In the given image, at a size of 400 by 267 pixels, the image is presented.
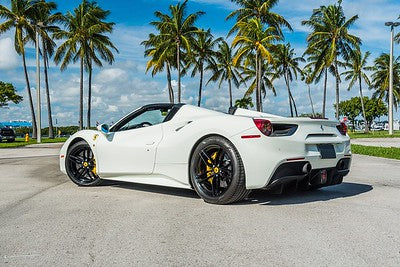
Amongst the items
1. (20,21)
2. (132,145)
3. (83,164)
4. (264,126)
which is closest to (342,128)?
(264,126)

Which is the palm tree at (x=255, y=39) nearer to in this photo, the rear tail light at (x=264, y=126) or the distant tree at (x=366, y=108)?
the rear tail light at (x=264, y=126)

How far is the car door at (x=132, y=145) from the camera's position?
16.5ft

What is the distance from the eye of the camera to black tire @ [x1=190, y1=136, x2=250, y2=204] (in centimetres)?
420

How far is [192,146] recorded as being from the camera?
15.1ft

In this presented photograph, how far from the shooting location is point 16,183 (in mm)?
6316

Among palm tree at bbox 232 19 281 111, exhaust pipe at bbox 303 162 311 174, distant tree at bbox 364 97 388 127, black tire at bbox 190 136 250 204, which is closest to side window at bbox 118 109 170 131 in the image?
black tire at bbox 190 136 250 204

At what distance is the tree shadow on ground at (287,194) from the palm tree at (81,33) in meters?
32.8

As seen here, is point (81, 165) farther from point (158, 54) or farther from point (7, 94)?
point (7, 94)

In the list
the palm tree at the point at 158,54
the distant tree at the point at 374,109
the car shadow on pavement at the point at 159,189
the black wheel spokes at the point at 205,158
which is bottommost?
the car shadow on pavement at the point at 159,189

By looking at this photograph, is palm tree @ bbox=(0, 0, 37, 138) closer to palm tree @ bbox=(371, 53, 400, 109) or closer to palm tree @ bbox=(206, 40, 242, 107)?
palm tree @ bbox=(206, 40, 242, 107)

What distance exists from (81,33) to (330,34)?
999 inches

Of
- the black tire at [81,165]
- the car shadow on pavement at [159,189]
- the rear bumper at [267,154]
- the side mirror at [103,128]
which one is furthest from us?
the black tire at [81,165]

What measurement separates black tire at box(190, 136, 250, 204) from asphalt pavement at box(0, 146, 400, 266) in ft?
0.46

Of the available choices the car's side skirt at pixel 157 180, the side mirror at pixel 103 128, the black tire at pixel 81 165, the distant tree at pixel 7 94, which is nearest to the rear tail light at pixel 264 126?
the car's side skirt at pixel 157 180
